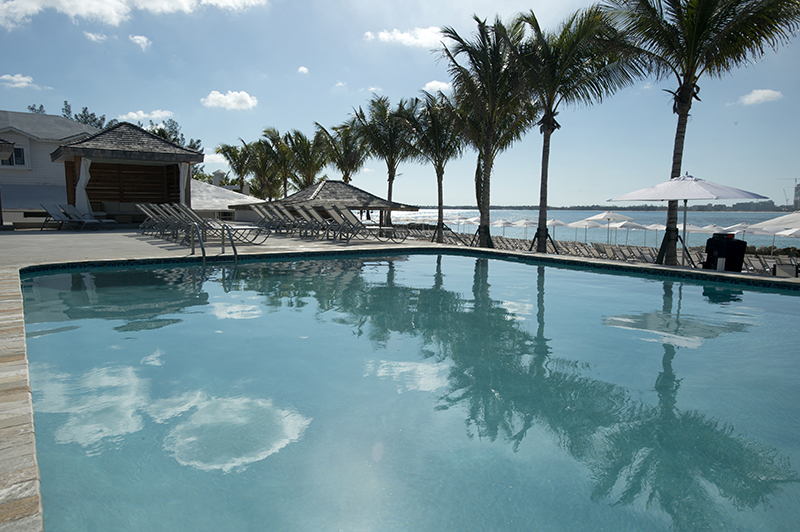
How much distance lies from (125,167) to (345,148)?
41.3 feet

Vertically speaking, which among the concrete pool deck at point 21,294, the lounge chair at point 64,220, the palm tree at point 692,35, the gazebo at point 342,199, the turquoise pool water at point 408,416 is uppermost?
the palm tree at point 692,35

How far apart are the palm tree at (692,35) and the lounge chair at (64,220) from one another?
1834 cm

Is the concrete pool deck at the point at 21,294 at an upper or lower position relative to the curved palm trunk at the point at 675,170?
lower

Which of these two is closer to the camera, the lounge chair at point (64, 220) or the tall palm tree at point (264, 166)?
the lounge chair at point (64, 220)

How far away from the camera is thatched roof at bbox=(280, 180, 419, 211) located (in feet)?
65.3

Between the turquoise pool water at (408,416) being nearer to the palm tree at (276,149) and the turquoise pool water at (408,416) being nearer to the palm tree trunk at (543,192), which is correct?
the palm tree trunk at (543,192)

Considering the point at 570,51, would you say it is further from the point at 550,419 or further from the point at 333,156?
the point at 333,156

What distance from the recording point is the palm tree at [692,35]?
981 cm

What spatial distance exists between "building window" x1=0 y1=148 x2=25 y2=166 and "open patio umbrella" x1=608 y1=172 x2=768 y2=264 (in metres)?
26.4

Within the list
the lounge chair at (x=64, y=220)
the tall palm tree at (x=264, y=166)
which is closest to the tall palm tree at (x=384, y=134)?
the tall palm tree at (x=264, y=166)

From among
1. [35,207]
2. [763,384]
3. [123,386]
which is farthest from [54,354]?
[35,207]

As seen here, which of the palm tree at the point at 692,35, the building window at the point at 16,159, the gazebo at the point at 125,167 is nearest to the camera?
the palm tree at the point at 692,35

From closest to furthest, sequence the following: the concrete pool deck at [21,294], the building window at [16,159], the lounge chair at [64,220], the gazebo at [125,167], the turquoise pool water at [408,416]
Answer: the concrete pool deck at [21,294]
the turquoise pool water at [408,416]
the lounge chair at [64,220]
the gazebo at [125,167]
the building window at [16,159]

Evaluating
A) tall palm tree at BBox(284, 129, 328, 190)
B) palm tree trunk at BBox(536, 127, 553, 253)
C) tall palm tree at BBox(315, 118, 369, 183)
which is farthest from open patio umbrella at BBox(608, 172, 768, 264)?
tall palm tree at BBox(284, 129, 328, 190)
